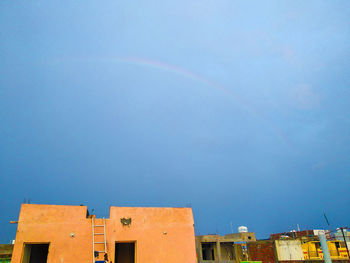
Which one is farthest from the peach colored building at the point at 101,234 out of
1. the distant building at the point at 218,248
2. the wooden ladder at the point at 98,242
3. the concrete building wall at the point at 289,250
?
the distant building at the point at 218,248

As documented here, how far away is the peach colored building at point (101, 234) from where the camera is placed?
13.5 metres

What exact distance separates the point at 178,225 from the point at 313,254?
2869cm

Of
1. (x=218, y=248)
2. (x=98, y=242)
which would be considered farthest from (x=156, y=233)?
(x=218, y=248)

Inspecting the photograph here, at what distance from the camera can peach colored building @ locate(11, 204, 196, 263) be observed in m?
13.5

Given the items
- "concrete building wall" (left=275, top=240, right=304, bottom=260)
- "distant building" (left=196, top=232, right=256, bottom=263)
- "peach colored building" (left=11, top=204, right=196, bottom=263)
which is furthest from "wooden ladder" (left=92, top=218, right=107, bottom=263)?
"distant building" (left=196, top=232, right=256, bottom=263)

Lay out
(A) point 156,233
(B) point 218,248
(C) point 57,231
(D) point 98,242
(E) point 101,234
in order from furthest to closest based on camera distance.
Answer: (B) point 218,248 < (A) point 156,233 < (E) point 101,234 < (D) point 98,242 < (C) point 57,231

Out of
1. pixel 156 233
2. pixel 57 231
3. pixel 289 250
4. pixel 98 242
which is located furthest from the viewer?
pixel 289 250

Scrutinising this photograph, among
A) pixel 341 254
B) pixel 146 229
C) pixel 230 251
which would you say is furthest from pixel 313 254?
pixel 146 229

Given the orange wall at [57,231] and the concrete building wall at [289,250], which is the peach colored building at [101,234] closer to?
the orange wall at [57,231]

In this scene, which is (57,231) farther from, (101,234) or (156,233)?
(156,233)

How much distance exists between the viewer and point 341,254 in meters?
35.2

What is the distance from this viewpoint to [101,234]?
47.2 ft

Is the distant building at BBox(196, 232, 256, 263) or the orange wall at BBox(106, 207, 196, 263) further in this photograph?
the distant building at BBox(196, 232, 256, 263)

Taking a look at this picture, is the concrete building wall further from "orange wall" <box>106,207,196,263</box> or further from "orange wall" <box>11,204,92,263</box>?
"orange wall" <box>11,204,92,263</box>
